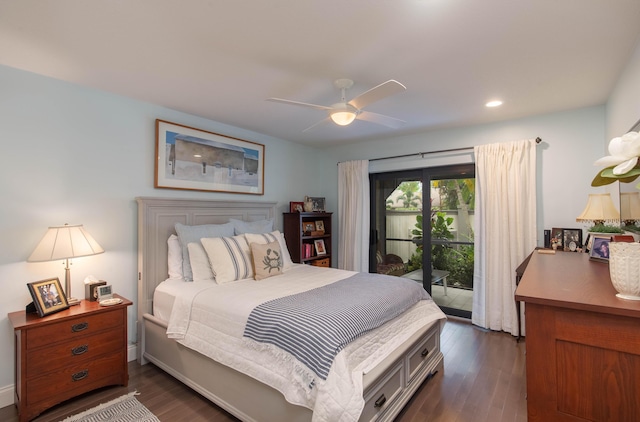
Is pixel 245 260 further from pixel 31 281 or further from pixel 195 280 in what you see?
pixel 31 281

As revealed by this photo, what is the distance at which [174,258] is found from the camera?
2910mm

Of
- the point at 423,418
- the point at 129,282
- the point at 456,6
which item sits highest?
the point at 456,6

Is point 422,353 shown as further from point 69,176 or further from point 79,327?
point 69,176

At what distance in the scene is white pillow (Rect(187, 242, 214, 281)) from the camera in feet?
9.04

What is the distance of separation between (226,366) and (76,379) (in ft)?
3.84

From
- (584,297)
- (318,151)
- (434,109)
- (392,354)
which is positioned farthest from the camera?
(318,151)

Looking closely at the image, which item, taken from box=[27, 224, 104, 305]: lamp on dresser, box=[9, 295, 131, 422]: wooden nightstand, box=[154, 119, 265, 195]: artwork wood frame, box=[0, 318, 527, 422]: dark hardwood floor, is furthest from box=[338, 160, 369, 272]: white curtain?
box=[27, 224, 104, 305]: lamp on dresser

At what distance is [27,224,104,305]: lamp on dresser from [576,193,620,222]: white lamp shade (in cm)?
406

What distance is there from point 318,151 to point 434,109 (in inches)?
90.8

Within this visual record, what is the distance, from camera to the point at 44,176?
2361 mm

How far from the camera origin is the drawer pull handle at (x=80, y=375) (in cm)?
217

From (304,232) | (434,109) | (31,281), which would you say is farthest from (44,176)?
(434,109)

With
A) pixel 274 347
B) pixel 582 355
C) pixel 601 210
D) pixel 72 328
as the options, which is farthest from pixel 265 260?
pixel 601 210

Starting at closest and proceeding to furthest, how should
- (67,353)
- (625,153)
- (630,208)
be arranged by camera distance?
(625,153) → (630,208) → (67,353)
